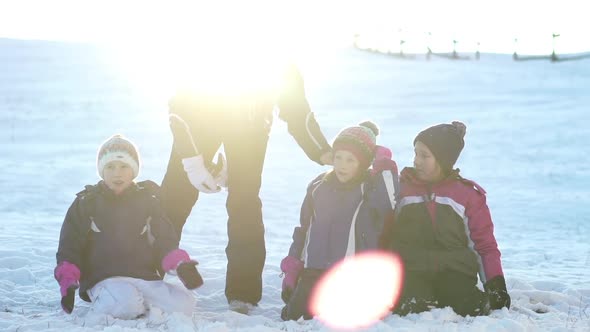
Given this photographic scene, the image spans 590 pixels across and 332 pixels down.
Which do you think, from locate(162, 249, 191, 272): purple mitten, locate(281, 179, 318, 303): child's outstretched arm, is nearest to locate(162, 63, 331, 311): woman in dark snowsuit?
locate(281, 179, 318, 303): child's outstretched arm

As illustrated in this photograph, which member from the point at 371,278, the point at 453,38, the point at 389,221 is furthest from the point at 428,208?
the point at 453,38

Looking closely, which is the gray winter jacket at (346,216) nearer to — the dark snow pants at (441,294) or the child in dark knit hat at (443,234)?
the child in dark knit hat at (443,234)

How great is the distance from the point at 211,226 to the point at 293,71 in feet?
16.1

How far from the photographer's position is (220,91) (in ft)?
17.2

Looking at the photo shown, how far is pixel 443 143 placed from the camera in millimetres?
5133

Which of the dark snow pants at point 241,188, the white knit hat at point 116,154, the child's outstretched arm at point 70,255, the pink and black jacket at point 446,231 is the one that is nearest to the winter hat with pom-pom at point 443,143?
the pink and black jacket at point 446,231

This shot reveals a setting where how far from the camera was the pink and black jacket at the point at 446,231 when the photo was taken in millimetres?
5039

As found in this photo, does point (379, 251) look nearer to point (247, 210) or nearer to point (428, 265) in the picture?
point (428, 265)

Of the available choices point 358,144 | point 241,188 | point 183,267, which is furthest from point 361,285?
point 183,267

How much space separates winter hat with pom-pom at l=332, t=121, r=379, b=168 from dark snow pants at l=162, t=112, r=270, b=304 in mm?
572

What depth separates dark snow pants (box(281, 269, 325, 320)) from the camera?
15.9 ft

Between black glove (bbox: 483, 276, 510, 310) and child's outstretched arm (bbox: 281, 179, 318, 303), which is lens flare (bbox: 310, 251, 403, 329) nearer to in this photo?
child's outstretched arm (bbox: 281, 179, 318, 303)

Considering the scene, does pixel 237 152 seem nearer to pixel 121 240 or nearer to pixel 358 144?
pixel 358 144

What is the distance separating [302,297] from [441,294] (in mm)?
895
